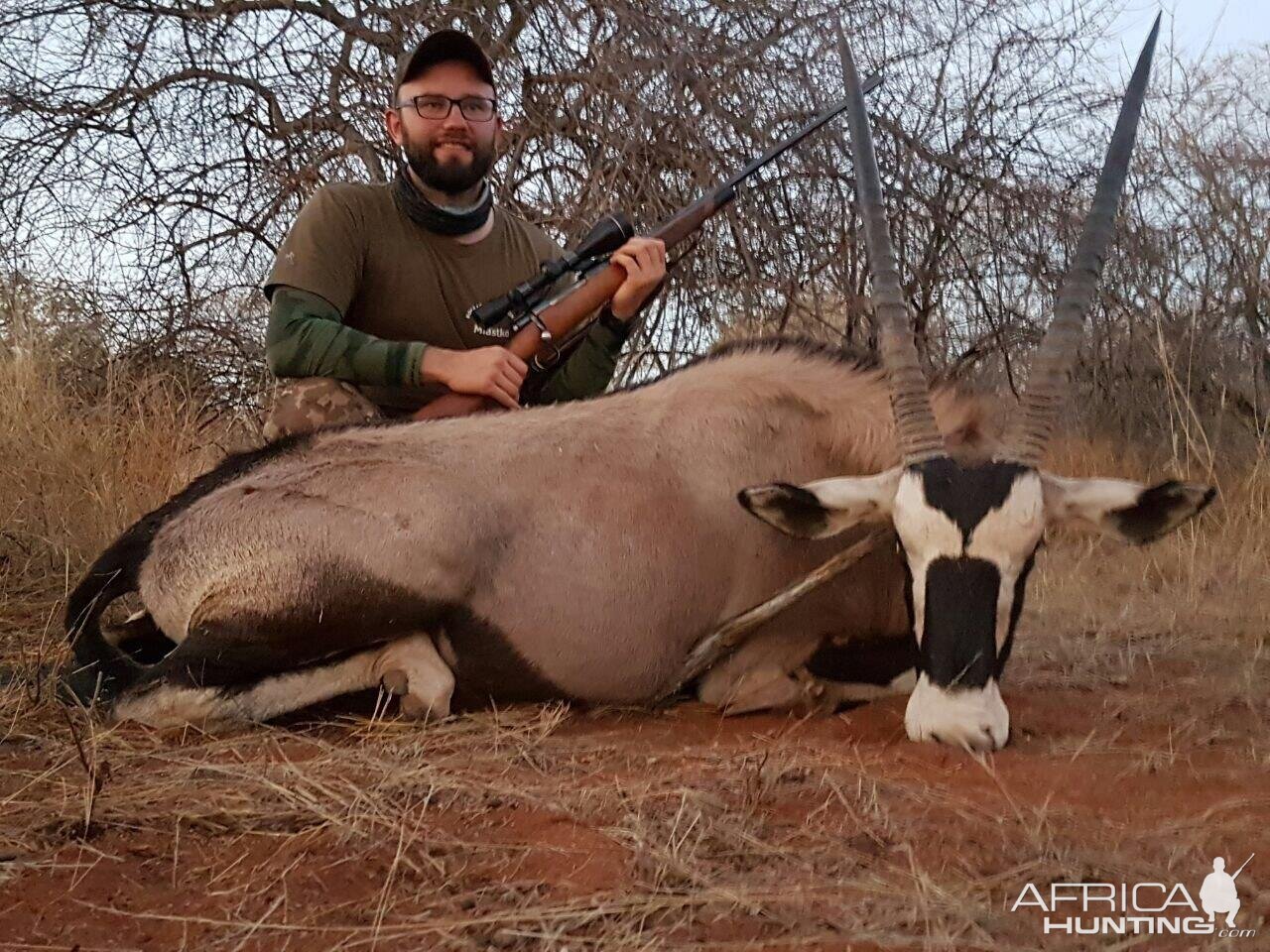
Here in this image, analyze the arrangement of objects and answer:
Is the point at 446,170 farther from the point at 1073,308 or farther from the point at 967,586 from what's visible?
the point at 967,586

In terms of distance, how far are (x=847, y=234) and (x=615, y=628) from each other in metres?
3.52

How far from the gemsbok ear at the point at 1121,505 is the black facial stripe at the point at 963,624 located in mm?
370

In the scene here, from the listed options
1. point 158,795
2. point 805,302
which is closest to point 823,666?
point 158,795


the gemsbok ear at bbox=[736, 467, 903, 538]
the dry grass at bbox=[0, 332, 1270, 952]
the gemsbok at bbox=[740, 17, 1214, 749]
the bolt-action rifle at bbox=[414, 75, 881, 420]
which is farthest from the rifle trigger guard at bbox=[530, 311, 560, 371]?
the dry grass at bbox=[0, 332, 1270, 952]

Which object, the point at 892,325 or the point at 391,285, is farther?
the point at 391,285

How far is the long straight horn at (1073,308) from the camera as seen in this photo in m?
2.91

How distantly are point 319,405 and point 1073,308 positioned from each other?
2.49 meters

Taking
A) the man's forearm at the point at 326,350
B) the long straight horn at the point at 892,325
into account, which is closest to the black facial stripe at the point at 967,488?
the long straight horn at the point at 892,325

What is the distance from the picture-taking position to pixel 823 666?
3354 mm

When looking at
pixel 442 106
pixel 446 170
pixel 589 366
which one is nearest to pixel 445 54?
pixel 442 106

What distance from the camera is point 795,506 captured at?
3.07m

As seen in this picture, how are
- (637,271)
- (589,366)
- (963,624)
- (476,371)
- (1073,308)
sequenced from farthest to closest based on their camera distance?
1. (589,366)
2. (637,271)
3. (476,371)
4. (1073,308)
5. (963,624)

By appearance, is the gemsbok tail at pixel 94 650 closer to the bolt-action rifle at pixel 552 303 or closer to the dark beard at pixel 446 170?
the bolt-action rifle at pixel 552 303

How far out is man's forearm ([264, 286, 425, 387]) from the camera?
3.87 m
